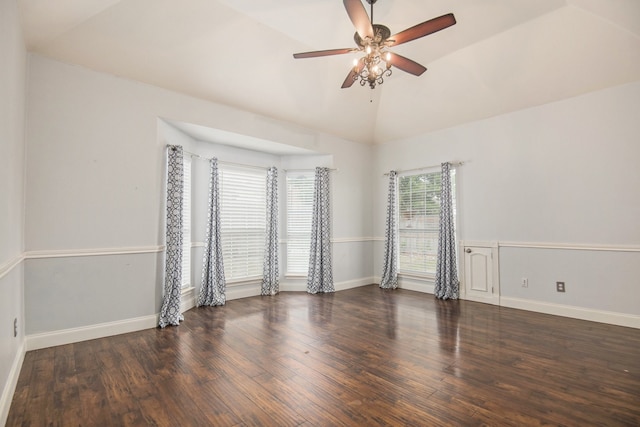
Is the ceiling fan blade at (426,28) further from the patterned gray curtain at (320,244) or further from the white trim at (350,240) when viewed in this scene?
the white trim at (350,240)

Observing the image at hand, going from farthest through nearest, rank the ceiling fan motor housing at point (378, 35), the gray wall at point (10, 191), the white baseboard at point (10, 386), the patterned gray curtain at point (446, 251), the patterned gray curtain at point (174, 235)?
1. the patterned gray curtain at point (446, 251)
2. the patterned gray curtain at point (174, 235)
3. the ceiling fan motor housing at point (378, 35)
4. the gray wall at point (10, 191)
5. the white baseboard at point (10, 386)

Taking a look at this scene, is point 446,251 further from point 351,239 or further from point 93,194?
point 93,194

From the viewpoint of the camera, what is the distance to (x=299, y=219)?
5.97 m

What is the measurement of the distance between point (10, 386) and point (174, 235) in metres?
2.06

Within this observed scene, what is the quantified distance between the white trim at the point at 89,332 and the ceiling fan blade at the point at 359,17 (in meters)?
3.87

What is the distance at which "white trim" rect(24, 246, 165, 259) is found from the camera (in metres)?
3.13

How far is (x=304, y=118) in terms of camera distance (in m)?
5.30

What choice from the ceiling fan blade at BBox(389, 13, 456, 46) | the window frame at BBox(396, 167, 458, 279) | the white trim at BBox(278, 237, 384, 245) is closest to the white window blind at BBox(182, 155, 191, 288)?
the white trim at BBox(278, 237, 384, 245)

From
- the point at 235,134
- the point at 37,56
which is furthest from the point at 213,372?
the point at 37,56

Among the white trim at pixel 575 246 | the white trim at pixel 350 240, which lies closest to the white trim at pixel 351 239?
the white trim at pixel 350 240

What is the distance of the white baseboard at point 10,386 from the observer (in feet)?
6.50

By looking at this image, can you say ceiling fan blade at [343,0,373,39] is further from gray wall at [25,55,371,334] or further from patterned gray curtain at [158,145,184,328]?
patterned gray curtain at [158,145,184,328]

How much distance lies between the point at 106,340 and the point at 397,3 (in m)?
4.86

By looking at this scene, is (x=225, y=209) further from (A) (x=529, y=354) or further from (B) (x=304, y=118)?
(A) (x=529, y=354)
